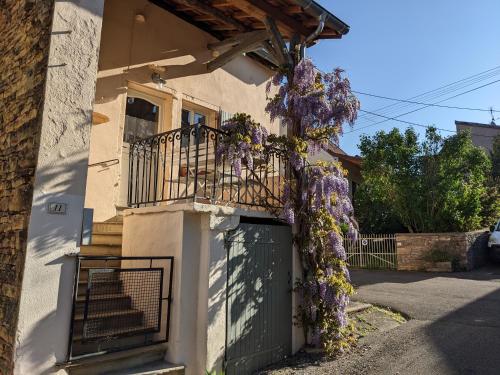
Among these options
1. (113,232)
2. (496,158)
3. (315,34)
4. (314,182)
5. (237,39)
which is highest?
(496,158)

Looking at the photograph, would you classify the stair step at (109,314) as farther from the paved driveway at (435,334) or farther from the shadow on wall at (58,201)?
the paved driveway at (435,334)

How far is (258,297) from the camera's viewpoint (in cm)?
516

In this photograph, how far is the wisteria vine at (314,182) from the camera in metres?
5.36

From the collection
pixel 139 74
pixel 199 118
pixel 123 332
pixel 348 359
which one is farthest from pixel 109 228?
pixel 348 359

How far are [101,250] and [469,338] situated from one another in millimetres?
5093

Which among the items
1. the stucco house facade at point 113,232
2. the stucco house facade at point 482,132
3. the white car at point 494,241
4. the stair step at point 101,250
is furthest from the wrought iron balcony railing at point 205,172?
the stucco house facade at point 482,132

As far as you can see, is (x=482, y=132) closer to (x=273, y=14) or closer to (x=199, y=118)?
(x=199, y=118)

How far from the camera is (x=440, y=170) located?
12500 mm

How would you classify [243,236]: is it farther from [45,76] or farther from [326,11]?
[326,11]

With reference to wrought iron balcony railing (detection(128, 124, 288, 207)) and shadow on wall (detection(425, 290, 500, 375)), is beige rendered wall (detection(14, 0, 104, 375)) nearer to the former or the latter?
wrought iron balcony railing (detection(128, 124, 288, 207))

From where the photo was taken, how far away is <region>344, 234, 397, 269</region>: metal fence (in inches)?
508

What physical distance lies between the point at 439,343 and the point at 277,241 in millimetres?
2504

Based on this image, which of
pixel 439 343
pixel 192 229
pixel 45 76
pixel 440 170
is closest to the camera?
pixel 45 76

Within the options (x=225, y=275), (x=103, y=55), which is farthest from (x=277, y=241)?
(x=103, y=55)
